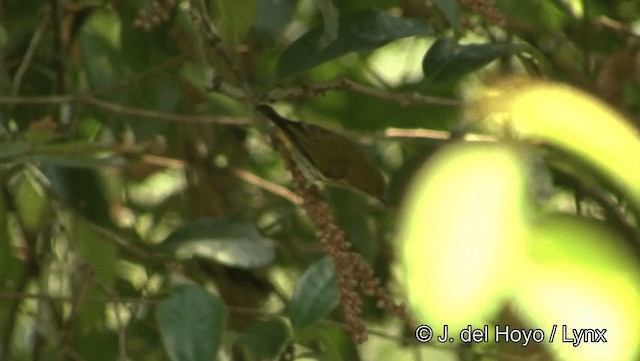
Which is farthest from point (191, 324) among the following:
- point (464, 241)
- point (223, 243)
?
point (464, 241)

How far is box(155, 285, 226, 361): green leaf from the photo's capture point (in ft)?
2.57

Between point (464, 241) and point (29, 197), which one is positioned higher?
point (464, 241)

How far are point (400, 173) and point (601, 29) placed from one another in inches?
11.7

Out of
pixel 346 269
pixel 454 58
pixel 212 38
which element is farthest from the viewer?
pixel 454 58

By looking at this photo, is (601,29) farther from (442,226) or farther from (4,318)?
(442,226)

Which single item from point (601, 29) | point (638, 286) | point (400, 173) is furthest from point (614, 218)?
point (638, 286)

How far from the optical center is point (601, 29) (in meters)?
1.23

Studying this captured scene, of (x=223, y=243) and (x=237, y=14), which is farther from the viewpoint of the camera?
(x=223, y=243)

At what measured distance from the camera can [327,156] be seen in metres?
0.71

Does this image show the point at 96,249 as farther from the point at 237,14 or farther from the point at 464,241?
the point at 464,241

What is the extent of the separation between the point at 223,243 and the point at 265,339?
0.43 ft

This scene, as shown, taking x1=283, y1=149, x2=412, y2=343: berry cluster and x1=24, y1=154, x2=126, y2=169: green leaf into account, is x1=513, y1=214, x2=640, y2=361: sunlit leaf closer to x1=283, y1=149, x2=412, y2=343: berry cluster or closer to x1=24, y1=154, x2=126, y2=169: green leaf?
x1=283, y1=149, x2=412, y2=343: berry cluster

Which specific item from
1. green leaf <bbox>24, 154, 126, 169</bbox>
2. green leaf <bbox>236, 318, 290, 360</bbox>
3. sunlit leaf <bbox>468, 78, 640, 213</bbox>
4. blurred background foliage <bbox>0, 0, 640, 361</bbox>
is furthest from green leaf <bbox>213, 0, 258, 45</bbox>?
sunlit leaf <bbox>468, 78, 640, 213</bbox>

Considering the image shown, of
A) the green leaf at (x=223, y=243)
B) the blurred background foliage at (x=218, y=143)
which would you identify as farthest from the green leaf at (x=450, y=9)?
the green leaf at (x=223, y=243)
